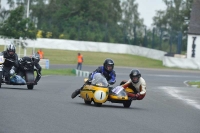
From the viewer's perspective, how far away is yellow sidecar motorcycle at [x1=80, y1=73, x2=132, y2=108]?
17717mm

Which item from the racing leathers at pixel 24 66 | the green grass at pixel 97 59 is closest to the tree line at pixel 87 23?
the green grass at pixel 97 59

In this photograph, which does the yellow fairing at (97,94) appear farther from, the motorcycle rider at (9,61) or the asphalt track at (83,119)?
the motorcycle rider at (9,61)

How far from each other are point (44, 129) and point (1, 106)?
4.17m

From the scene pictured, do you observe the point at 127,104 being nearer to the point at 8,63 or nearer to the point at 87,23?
the point at 8,63

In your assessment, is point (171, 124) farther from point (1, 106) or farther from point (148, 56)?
point (148, 56)

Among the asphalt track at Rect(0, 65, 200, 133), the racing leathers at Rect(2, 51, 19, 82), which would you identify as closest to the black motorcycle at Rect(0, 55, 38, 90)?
the racing leathers at Rect(2, 51, 19, 82)

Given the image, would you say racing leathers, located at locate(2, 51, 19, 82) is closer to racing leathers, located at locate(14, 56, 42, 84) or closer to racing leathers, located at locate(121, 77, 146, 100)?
racing leathers, located at locate(14, 56, 42, 84)

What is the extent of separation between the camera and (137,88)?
742 inches

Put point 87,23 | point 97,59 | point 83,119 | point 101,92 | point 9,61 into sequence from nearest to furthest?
point 83,119
point 101,92
point 9,61
point 97,59
point 87,23

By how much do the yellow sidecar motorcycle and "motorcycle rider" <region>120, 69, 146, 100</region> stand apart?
284mm

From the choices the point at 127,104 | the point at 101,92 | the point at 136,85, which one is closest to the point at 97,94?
the point at 101,92

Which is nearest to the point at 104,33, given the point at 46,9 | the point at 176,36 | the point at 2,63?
the point at 176,36

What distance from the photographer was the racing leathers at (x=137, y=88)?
18453mm

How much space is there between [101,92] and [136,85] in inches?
58.2
